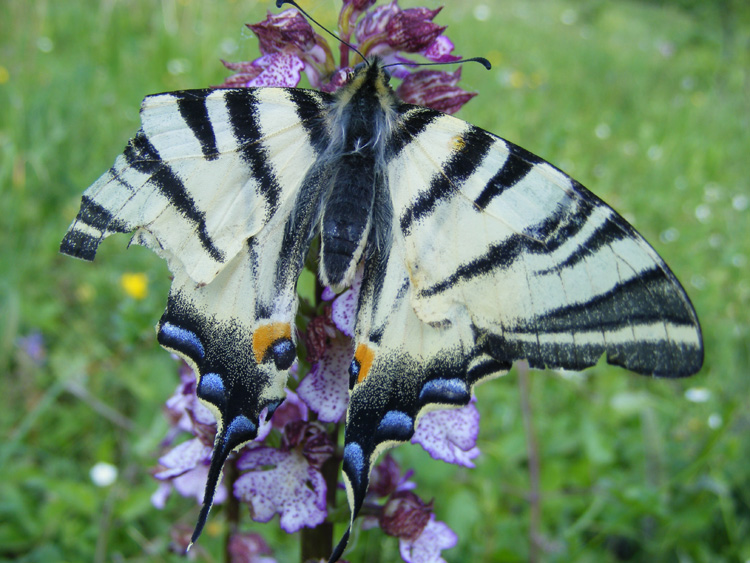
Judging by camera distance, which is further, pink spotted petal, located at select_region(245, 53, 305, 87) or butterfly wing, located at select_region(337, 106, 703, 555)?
pink spotted petal, located at select_region(245, 53, 305, 87)

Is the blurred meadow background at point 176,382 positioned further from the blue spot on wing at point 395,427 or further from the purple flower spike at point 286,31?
the blue spot on wing at point 395,427

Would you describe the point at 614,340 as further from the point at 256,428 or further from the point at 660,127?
the point at 660,127

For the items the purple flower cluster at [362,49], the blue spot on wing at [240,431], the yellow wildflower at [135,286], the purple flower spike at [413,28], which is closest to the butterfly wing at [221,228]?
the blue spot on wing at [240,431]

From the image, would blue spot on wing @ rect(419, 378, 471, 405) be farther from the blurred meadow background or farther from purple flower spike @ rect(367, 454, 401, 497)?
the blurred meadow background

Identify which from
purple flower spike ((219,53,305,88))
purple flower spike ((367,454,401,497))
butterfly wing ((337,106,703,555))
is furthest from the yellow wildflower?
butterfly wing ((337,106,703,555))

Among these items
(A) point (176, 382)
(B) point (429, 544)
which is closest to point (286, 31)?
(B) point (429, 544)

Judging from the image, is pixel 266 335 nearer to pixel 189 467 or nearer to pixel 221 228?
pixel 221 228
